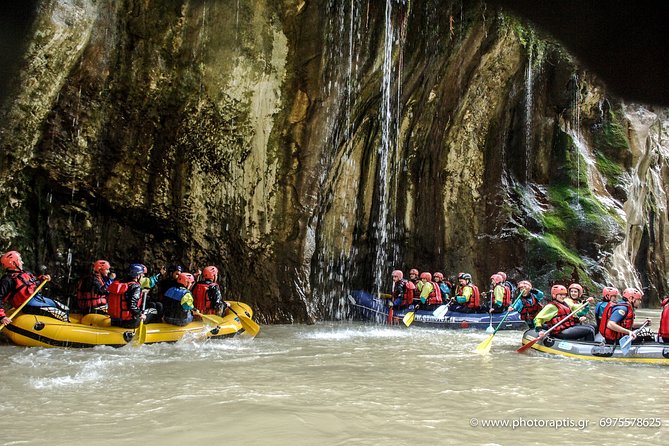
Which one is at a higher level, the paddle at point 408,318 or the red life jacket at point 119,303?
the red life jacket at point 119,303

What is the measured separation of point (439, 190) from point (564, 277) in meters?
4.51

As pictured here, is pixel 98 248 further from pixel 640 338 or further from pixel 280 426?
pixel 640 338

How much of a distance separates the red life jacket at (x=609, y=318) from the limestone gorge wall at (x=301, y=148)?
20.8 ft

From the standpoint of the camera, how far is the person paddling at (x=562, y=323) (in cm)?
868

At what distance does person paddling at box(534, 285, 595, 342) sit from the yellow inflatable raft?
5.31 metres

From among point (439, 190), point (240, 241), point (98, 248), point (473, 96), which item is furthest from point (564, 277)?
point (98, 248)

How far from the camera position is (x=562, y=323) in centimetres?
872

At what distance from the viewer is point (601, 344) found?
8.02 metres

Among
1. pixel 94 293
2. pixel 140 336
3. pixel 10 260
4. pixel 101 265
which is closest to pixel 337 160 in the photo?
pixel 101 265

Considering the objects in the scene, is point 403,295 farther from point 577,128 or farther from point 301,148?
point 577,128

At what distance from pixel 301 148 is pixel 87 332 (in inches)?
245

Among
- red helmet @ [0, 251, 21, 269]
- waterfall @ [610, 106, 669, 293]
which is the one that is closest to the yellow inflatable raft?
red helmet @ [0, 251, 21, 269]

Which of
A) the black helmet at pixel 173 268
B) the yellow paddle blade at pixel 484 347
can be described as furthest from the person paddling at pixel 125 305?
the yellow paddle blade at pixel 484 347

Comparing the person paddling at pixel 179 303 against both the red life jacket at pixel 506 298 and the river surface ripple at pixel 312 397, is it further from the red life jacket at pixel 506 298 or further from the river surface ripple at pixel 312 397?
the red life jacket at pixel 506 298
